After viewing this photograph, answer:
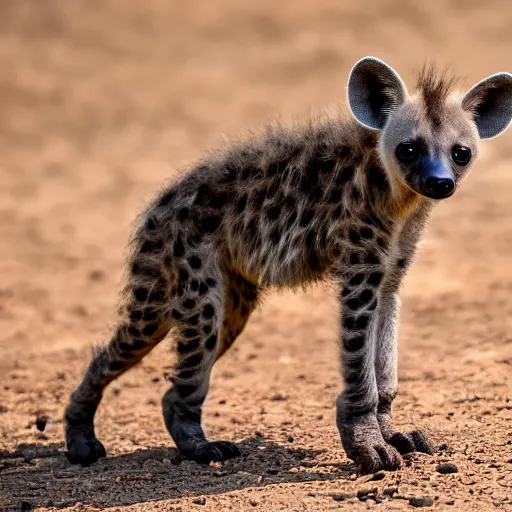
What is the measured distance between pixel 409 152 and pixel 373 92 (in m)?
0.51

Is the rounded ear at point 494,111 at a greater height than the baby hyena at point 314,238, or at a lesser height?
greater

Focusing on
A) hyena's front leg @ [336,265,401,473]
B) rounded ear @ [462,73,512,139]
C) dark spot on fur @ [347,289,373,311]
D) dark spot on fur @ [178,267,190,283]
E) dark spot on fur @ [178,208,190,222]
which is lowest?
hyena's front leg @ [336,265,401,473]

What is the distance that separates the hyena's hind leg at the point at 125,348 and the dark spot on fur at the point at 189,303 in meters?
0.14

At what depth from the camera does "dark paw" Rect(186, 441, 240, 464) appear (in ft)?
20.9

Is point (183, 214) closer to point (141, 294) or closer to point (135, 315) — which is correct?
point (141, 294)

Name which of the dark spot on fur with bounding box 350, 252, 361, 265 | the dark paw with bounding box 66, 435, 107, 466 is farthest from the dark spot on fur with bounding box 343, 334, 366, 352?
the dark paw with bounding box 66, 435, 107, 466

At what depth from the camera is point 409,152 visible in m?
5.68

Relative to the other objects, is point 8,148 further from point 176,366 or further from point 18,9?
point 176,366

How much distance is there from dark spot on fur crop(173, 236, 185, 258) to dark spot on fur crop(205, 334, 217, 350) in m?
0.52


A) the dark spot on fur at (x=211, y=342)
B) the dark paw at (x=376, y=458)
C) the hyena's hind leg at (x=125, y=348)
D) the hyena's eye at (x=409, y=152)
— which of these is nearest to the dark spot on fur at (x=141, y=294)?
the hyena's hind leg at (x=125, y=348)

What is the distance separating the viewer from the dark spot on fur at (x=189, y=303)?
639cm

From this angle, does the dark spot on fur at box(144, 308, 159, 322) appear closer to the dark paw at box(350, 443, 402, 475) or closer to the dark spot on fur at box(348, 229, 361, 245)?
the dark spot on fur at box(348, 229, 361, 245)

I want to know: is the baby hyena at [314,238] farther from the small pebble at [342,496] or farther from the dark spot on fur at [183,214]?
the small pebble at [342,496]

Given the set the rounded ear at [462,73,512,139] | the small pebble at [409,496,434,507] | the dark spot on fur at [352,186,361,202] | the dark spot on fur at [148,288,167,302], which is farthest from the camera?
the dark spot on fur at [148,288,167,302]
